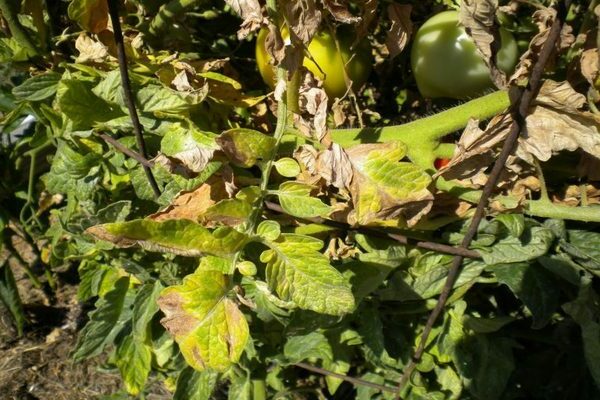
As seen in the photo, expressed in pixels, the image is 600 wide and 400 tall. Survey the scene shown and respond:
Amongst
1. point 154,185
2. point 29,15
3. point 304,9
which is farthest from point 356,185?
point 29,15

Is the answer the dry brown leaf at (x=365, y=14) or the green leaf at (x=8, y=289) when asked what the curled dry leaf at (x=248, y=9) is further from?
the green leaf at (x=8, y=289)

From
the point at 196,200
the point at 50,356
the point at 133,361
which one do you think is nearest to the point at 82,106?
the point at 196,200

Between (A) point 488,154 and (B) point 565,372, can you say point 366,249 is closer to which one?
(A) point 488,154

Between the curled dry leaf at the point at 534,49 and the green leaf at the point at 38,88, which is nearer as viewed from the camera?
the curled dry leaf at the point at 534,49

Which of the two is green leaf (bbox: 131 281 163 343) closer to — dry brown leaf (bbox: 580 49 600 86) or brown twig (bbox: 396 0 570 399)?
brown twig (bbox: 396 0 570 399)

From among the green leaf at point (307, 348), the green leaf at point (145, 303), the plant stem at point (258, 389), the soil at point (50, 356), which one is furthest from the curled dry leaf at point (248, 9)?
the soil at point (50, 356)

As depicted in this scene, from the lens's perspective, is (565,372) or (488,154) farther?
(565,372)

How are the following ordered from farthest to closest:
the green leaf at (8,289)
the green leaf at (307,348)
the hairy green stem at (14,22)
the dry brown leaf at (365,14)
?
Result: the green leaf at (8,289) → the green leaf at (307,348) → the hairy green stem at (14,22) → the dry brown leaf at (365,14)
